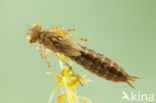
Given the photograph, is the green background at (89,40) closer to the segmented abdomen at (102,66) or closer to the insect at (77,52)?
the insect at (77,52)

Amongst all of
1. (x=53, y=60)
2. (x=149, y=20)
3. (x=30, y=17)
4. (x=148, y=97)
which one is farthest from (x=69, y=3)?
(x=148, y=97)

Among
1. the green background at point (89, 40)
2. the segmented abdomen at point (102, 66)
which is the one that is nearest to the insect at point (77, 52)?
the segmented abdomen at point (102, 66)

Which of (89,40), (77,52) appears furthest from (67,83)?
(89,40)

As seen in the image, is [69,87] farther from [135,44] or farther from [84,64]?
[135,44]

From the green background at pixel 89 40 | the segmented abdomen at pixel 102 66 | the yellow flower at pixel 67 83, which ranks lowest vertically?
the yellow flower at pixel 67 83

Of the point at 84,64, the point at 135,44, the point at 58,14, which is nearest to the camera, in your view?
the point at 84,64

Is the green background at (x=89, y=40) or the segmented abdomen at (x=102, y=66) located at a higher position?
the green background at (x=89, y=40)

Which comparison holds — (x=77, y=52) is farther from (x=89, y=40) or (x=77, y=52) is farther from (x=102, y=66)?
(x=89, y=40)
